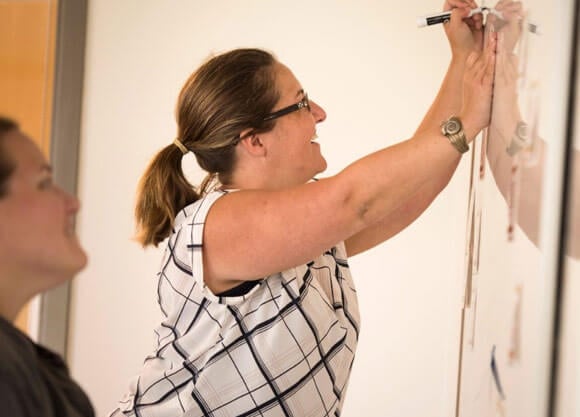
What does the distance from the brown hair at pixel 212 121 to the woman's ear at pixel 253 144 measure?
0.01 metres

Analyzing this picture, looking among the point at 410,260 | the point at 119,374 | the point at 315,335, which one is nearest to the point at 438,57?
the point at 410,260

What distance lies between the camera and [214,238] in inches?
51.9

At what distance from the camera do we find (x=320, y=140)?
2713 mm

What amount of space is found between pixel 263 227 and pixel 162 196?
369mm

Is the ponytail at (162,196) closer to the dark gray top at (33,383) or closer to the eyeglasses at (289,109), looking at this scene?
the eyeglasses at (289,109)

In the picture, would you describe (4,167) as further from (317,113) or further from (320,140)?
(320,140)

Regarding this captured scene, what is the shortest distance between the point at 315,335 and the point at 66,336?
1907 millimetres

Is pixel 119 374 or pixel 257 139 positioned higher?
pixel 257 139

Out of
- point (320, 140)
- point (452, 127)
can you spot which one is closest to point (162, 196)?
point (452, 127)

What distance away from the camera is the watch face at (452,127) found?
1.18 meters

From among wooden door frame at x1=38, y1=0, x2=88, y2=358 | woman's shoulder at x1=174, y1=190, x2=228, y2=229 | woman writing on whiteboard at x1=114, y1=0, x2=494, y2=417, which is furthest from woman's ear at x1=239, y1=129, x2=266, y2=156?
wooden door frame at x1=38, y1=0, x2=88, y2=358

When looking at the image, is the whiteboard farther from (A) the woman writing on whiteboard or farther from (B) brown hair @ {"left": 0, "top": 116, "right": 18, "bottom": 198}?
(B) brown hair @ {"left": 0, "top": 116, "right": 18, "bottom": 198}

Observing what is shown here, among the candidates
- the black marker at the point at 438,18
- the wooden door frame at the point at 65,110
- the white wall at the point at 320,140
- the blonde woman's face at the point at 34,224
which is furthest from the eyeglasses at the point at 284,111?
the wooden door frame at the point at 65,110

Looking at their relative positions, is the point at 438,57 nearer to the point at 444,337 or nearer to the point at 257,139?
the point at 444,337
